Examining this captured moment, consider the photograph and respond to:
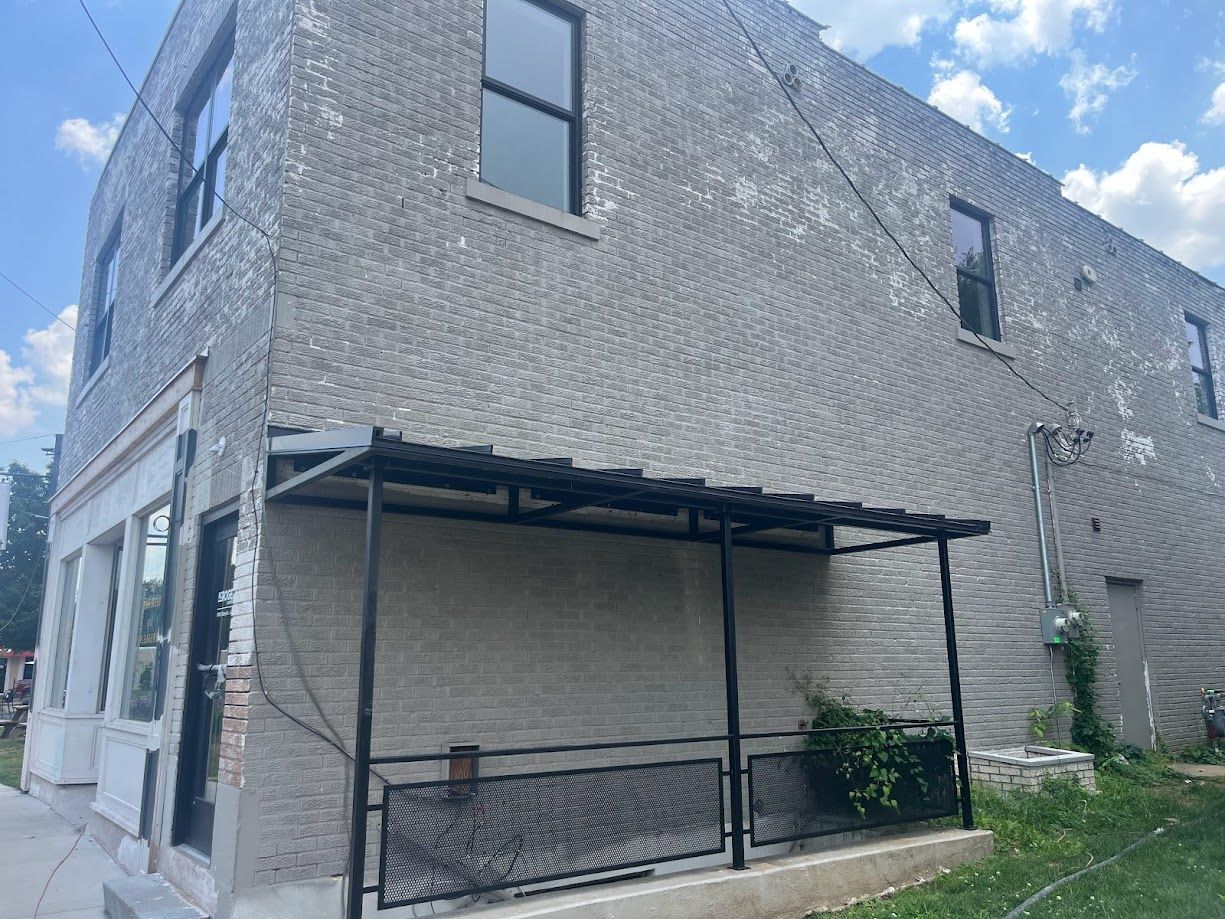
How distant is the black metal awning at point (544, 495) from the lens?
511cm

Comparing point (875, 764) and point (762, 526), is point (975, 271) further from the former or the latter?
point (875, 764)

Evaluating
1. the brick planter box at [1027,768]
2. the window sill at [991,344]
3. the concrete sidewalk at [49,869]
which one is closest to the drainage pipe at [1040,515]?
the window sill at [991,344]

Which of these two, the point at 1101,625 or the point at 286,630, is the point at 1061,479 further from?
the point at 286,630

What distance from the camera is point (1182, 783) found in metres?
10.4

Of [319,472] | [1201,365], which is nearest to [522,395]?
[319,472]

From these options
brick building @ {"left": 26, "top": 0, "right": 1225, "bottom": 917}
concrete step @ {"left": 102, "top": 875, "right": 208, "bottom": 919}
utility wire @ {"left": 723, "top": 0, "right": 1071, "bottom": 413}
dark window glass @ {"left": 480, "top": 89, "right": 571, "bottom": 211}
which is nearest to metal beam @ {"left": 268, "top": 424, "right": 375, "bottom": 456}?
brick building @ {"left": 26, "top": 0, "right": 1225, "bottom": 917}

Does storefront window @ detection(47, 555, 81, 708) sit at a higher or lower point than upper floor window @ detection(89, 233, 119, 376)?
lower

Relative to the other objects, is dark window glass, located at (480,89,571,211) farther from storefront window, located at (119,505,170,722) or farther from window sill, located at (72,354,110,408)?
window sill, located at (72,354,110,408)

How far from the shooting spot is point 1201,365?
50.4 ft

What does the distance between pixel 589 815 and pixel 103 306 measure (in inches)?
402

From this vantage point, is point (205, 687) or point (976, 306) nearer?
point (205, 687)

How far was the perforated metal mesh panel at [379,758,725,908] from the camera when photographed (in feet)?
16.5

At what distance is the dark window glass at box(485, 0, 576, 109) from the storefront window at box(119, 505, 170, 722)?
4559mm

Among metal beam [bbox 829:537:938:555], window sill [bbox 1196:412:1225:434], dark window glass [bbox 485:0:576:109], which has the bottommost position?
metal beam [bbox 829:537:938:555]
